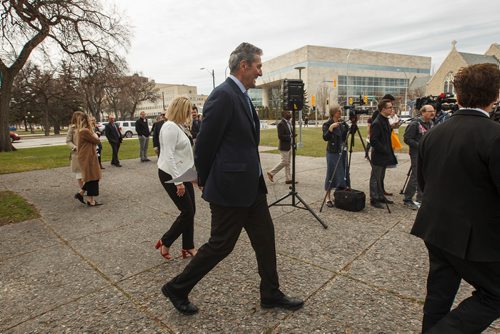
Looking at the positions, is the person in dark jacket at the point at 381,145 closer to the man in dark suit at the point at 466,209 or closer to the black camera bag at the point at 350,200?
the black camera bag at the point at 350,200

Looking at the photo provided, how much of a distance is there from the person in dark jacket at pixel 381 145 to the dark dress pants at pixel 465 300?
12.3 ft

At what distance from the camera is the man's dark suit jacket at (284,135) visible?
7741mm

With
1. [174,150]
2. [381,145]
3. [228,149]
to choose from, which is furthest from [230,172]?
[381,145]

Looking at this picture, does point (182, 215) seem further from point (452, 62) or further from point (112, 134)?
point (452, 62)

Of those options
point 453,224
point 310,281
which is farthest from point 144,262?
point 453,224

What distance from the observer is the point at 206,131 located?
89.0 inches

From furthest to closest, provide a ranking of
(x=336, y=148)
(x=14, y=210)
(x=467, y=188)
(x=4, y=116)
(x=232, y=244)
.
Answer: (x=4, y=116) < (x=14, y=210) < (x=336, y=148) < (x=232, y=244) < (x=467, y=188)

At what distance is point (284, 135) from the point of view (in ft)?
25.5

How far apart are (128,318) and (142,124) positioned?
1062 cm

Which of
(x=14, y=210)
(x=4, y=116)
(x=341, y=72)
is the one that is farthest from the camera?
(x=341, y=72)

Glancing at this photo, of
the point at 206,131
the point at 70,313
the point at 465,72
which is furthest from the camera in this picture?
the point at 70,313

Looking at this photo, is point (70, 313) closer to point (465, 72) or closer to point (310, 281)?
point (310, 281)

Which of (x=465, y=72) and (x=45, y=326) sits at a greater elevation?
(x=465, y=72)

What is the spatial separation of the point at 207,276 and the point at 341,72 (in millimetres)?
85835
